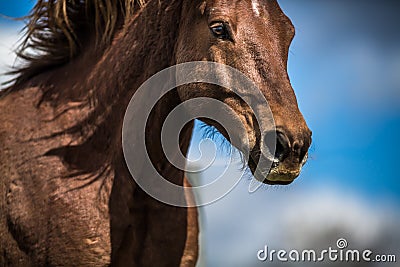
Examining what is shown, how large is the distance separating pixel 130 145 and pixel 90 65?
535mm

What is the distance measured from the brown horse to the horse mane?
11 mm

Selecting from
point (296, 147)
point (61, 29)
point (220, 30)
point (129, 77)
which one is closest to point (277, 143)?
point (296, 147)

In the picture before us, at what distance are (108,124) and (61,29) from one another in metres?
0.70

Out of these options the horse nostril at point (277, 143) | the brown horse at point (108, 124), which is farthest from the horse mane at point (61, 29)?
the horse nostril at point (277, 143)

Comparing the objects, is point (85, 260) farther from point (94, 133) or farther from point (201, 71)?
point (201, 71)

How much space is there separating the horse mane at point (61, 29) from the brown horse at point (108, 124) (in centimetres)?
1

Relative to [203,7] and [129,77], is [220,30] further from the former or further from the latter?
[129,77]

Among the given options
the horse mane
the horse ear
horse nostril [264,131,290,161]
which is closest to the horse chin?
horse nostril [264,131,290,161]

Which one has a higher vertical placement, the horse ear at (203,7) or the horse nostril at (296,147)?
the horse ear at (203,7)

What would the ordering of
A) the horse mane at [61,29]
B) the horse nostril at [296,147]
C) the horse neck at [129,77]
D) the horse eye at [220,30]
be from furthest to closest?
the horse mane at [61,29] → the horse neck at [129,77] → the horse eye at [220,30] → the horse nostril at [296,147]

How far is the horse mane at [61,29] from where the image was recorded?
3234mm

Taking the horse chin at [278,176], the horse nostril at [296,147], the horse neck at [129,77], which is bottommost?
the horse chin at [278,176]

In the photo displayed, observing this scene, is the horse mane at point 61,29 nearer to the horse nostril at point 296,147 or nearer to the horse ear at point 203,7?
the horse ear at point 203,7

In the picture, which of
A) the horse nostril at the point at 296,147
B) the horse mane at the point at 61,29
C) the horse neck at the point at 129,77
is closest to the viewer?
the horse nostril at the point at 296,147
